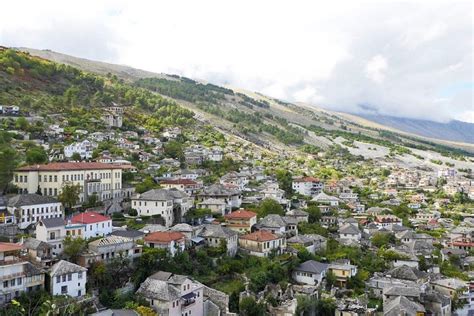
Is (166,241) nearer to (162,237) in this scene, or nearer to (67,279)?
(162,237)

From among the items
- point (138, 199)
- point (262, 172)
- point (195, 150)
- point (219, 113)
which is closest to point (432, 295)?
point (138, 199)

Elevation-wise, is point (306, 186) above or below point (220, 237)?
below

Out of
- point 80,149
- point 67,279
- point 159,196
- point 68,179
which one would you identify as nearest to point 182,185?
point 159,196

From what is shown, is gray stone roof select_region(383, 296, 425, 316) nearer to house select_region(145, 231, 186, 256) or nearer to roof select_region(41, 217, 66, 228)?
house select_region(145, 231, 186, 256)

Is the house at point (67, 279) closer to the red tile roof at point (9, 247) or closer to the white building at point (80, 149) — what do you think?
the red tile roof at point (9, 247)

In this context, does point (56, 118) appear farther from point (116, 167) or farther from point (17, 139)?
point (116, 167)

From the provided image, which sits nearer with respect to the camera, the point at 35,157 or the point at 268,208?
the point at 35,157
